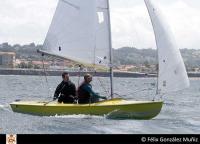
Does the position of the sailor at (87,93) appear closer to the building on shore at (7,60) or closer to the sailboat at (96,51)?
the sailboat at (96,51)

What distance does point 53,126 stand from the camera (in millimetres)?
15492

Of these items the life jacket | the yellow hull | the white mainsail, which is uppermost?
the white mainsail

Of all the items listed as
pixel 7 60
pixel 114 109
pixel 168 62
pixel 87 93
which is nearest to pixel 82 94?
pixel 87 93

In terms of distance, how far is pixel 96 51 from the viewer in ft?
64.3

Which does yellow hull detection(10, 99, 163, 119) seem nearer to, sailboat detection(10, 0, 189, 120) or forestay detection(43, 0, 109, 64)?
sailboat detection(10, 0, 189, 120)

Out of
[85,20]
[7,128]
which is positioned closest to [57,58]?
[85,20]

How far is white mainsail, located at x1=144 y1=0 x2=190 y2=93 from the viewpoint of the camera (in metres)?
18.2

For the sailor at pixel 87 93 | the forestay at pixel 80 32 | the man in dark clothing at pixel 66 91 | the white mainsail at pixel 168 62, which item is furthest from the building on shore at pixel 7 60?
the sailor at pixel 87 93

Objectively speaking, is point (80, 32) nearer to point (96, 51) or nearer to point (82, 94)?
point (96, 51)

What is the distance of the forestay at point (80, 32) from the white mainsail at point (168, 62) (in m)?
1.81

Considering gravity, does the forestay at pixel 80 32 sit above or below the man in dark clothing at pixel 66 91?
above

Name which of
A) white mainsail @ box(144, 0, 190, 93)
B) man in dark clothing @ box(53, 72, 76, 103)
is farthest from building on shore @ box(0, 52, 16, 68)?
white mainsail @ box(144, 0, 190, 93)

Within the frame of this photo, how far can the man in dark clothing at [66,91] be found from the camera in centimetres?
1811

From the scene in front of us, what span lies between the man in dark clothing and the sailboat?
0.36m
